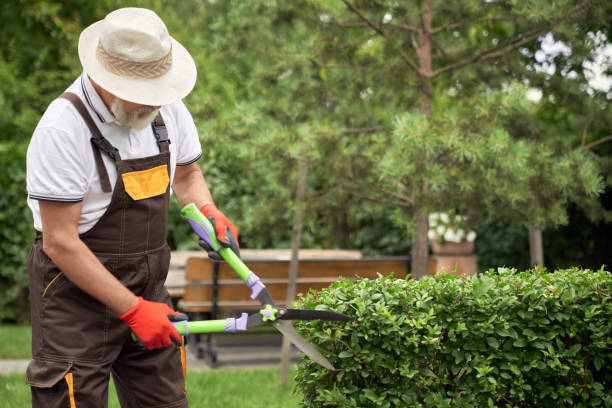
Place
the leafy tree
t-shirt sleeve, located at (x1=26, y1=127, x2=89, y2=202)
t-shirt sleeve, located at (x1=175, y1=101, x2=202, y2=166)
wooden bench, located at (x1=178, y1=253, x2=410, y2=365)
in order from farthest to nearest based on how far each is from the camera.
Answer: wooden bench, located at (x1=178, y1=253, x2=410, y2=365) < the leafy tree < t-shirt sleeve, located at (x1=175, y1=101, x2=202, y2=166) < t-shirt sleeve, located at (x1=26, y1=127, x2=89, y2=202)

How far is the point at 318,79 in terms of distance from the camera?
18.2 ft

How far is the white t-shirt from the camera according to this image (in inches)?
80.1

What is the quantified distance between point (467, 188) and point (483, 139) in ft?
1.58

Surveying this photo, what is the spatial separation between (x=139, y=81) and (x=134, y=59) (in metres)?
0.07

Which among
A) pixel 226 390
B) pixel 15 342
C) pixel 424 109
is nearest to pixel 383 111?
pixel 424 109

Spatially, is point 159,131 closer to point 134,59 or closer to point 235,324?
point 134,59

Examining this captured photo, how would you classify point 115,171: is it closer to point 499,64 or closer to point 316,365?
point 316,365

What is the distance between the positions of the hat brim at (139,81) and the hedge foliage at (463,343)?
93 cm

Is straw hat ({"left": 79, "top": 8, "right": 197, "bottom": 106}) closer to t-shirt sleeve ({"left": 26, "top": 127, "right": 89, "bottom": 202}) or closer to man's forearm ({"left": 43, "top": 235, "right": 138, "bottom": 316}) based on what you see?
t-shirt sleeve ({"left": 26, "top": 127, "right": 89, "bottom": 202})

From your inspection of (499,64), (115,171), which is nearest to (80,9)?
(499,64)

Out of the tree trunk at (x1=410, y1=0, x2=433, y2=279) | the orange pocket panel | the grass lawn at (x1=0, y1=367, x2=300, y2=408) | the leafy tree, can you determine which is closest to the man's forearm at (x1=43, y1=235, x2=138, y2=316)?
the orange pocket panel

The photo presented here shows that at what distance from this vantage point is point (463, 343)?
2504 mm

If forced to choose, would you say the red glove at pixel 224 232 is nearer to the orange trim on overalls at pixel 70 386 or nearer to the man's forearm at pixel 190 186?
the man's forearm at pixel 190 186

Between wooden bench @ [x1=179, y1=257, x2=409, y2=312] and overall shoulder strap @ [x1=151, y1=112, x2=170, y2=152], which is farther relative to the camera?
wooden bench @ [x1=179, y1=257, x2=409, y2=312]
